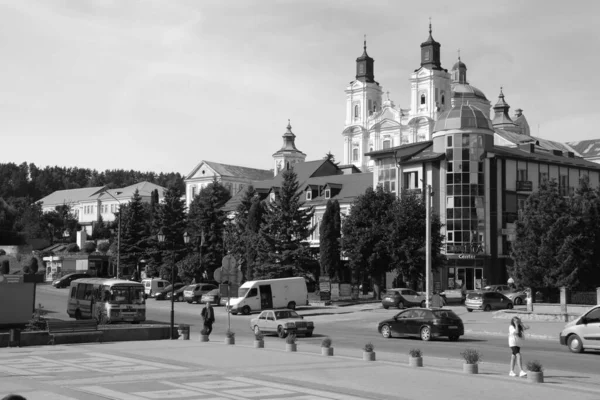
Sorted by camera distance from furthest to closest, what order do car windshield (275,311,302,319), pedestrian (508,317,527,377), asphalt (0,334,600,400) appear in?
car windshield (275,311,302,319) → pedestrian (508,317,527,377) → asphalt (0,334,600,400)

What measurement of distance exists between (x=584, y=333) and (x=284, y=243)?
38001 millimetres

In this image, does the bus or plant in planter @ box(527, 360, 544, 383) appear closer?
plant in planter @ box(527, 360, 544, 383)

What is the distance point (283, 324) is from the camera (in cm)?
3294

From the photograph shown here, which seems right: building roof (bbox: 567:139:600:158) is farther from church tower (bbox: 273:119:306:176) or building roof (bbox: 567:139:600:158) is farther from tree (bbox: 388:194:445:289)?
tree (bbox: 388:194:445:289)

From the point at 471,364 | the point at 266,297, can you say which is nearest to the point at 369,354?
the point at 471,364

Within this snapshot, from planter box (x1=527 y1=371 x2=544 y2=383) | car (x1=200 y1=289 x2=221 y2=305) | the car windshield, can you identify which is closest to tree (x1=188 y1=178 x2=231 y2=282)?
car (x1=200 y1=289 x2=221 y2=305)

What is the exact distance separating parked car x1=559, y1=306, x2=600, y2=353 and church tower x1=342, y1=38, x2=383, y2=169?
406 feet

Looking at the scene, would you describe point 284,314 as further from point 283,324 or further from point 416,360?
point 416,360

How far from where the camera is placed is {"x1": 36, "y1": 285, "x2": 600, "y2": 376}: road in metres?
24.1

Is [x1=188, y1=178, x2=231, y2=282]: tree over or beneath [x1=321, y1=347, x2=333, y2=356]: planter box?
over

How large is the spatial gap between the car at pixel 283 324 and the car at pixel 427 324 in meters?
3.80

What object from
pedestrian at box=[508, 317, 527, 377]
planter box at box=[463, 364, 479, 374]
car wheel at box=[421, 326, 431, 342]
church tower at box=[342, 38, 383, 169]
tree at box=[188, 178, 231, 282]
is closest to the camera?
pedestrian at box=[508, 317, 527, 377]

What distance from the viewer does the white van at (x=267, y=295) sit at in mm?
49562

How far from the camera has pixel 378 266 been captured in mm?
58594
